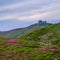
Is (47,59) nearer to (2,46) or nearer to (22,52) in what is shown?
(22,52)

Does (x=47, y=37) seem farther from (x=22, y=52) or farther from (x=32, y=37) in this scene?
(x=22, y=52)

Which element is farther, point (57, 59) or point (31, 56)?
point (31, 56)

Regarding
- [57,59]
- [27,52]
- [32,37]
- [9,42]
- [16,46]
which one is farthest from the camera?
[32,37]

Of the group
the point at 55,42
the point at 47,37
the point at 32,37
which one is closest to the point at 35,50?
the point at 55,42

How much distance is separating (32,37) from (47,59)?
59640 mm

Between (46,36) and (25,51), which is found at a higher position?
(46,36)

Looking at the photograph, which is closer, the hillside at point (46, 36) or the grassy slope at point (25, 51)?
the grassy slope at point (25, 51)

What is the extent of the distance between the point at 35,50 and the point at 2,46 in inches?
499

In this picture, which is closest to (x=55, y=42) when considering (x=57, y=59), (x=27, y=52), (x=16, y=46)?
(x=16, y=46)

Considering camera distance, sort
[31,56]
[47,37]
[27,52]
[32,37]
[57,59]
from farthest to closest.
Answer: [32,37] < [47,37] < [27,52] < [31,56] < [57,59]

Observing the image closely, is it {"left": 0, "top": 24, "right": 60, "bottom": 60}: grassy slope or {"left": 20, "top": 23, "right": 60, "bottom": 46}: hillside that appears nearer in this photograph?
{"left": 0, "top": 24, "right": 60, "bottom": 60}: grassy slope

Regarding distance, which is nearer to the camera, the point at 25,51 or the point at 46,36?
the point at 25,51

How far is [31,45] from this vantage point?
71625 mm

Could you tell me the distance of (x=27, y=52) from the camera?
61.9 m
